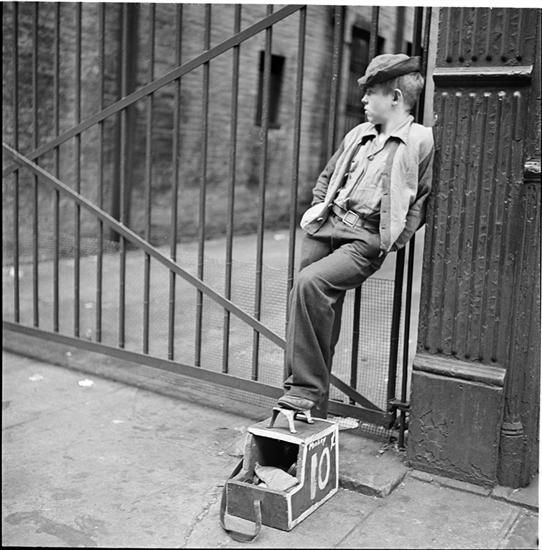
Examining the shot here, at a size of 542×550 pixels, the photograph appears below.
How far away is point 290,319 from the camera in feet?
11.6

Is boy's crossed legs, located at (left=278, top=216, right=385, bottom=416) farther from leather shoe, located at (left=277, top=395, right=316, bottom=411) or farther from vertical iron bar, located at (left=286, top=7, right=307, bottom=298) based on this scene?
vertical iron bar, located at (left=286, top=7, right=307, bottom=298)

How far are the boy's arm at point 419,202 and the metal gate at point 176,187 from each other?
0.30 metres

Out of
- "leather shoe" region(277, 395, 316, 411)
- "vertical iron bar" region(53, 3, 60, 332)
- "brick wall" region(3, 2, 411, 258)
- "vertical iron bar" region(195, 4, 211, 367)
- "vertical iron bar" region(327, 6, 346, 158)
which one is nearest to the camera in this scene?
"leather shoe" region(277, 395, 316, 411)

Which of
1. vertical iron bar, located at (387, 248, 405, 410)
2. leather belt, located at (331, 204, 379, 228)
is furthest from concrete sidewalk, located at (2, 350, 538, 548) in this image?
leather belt, located at (331, 204, 379, 228)

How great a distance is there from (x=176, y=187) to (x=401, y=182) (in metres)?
1.73

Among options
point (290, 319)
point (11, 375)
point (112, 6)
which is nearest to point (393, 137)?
point (290, 319)

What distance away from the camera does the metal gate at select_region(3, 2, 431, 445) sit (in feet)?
14.4

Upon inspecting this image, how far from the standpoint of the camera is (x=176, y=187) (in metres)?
4.74

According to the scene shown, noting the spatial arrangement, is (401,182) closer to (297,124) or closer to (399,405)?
(297,124)

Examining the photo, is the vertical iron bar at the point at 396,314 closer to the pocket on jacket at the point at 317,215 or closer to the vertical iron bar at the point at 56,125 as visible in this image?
the pocket on jacket at the point at 317,215

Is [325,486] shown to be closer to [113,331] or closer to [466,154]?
[466,154]

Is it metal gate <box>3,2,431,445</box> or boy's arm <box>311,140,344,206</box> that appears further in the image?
metal gate <box>3,2,431,445</box>

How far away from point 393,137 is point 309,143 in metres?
9.32

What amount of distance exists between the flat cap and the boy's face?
4 centimetres
